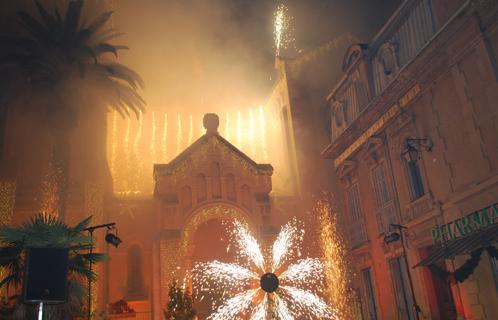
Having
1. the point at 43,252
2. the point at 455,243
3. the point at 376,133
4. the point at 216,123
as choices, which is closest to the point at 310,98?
the point at 216,123

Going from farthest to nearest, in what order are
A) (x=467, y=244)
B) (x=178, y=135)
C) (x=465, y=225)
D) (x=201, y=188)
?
(x=178, y=135)
(x=201, y=188)
(x=465, y=225)
(x=467, y=244)

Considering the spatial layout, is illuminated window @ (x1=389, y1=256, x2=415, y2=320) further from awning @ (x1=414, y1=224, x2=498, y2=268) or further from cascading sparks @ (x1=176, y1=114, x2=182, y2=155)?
cascading sparks @ (x1=176, y1=114, x2=182, y2=155)

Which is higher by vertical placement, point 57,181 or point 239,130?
point 239,130

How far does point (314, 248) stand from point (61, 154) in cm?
1507

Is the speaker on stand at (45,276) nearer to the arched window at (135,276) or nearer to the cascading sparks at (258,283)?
the cascading sparks at (258,283)

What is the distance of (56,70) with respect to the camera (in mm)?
26484

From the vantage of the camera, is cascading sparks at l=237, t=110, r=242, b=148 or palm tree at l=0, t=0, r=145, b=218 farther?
cascading sparks at l=237, t=110, r=242, b=148

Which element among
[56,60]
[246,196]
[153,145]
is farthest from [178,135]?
[246,196]

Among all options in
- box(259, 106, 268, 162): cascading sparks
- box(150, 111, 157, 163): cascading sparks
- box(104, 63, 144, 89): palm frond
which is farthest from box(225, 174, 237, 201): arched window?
box(150, 111, 157, 163): cascading sparks

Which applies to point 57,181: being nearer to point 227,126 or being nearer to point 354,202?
point 354,202

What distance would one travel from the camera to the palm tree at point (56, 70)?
25781 millimetres

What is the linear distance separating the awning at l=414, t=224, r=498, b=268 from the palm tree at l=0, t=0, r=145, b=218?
18.6 m

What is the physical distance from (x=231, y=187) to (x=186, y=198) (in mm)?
2364

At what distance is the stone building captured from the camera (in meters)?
14.7
